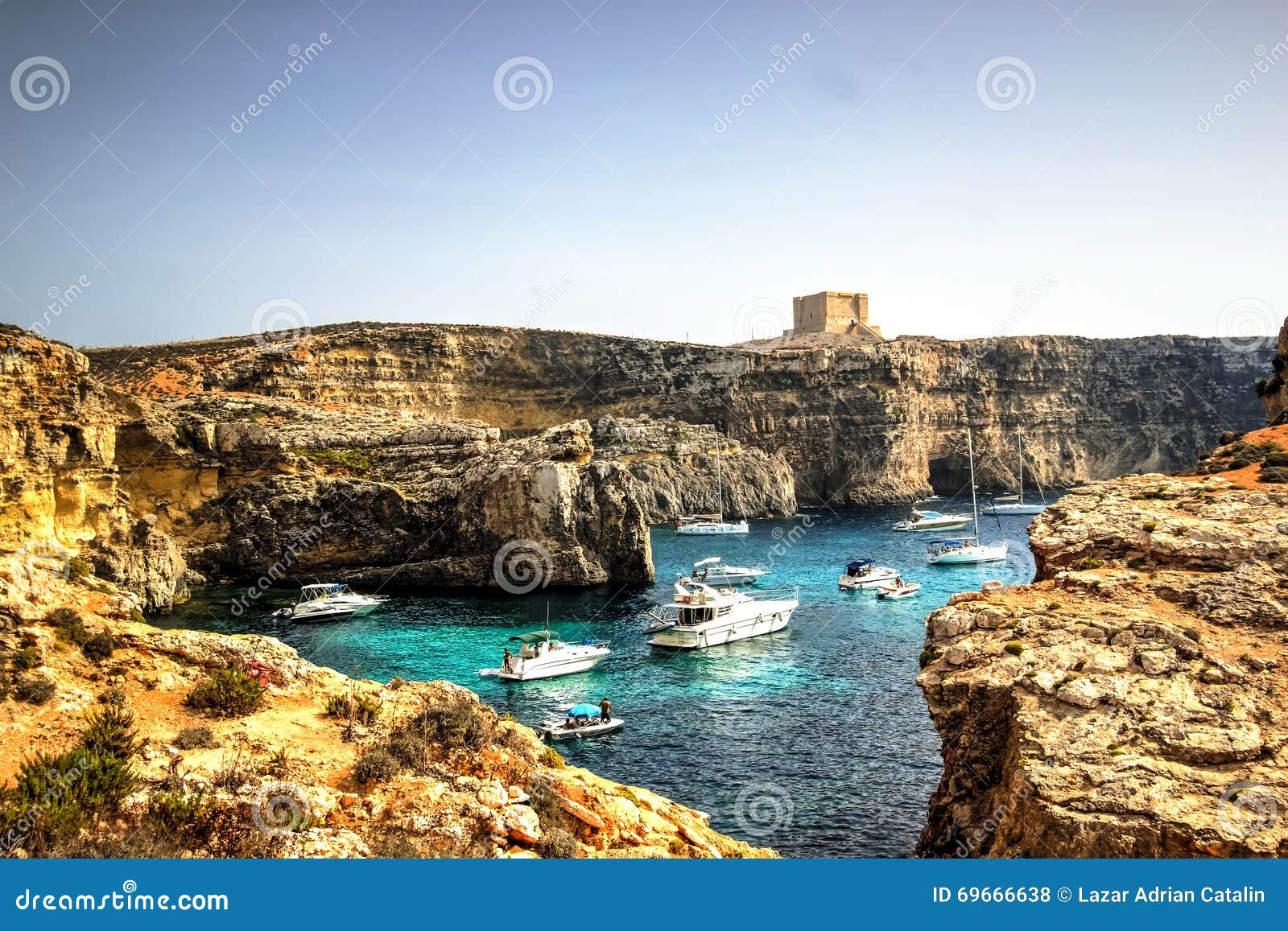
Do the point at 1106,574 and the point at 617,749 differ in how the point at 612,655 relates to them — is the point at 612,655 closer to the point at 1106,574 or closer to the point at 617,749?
the point at 617,749

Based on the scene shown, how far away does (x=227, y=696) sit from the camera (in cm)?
1471

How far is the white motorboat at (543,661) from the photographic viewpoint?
37.8 metres

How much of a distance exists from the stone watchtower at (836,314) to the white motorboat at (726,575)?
271ft

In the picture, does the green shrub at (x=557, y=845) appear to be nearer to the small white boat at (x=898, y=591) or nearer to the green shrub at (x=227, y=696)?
the green shrub at (x=227, y=696)

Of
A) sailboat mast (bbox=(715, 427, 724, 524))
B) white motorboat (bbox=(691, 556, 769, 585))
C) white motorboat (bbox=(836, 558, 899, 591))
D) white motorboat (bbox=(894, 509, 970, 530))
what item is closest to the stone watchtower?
sailboat mast (bbox=(715, 427, 724, 524))

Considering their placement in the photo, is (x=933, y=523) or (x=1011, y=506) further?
(x=1011, y=506)

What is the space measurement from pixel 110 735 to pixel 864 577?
50.1m

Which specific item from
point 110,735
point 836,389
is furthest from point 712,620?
point 836,389

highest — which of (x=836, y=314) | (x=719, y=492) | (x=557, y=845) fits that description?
(x=836, y=314)

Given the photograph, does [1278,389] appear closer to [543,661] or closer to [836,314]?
[543,661]

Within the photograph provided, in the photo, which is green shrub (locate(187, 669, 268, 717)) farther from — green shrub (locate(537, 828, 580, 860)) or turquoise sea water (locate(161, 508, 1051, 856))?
turquoise sea water (locate(161, 508, 1051, 856))

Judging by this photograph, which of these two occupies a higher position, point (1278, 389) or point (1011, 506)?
point (1278, 389)

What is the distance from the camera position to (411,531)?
205ft

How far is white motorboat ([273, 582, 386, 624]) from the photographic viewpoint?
4984cm
